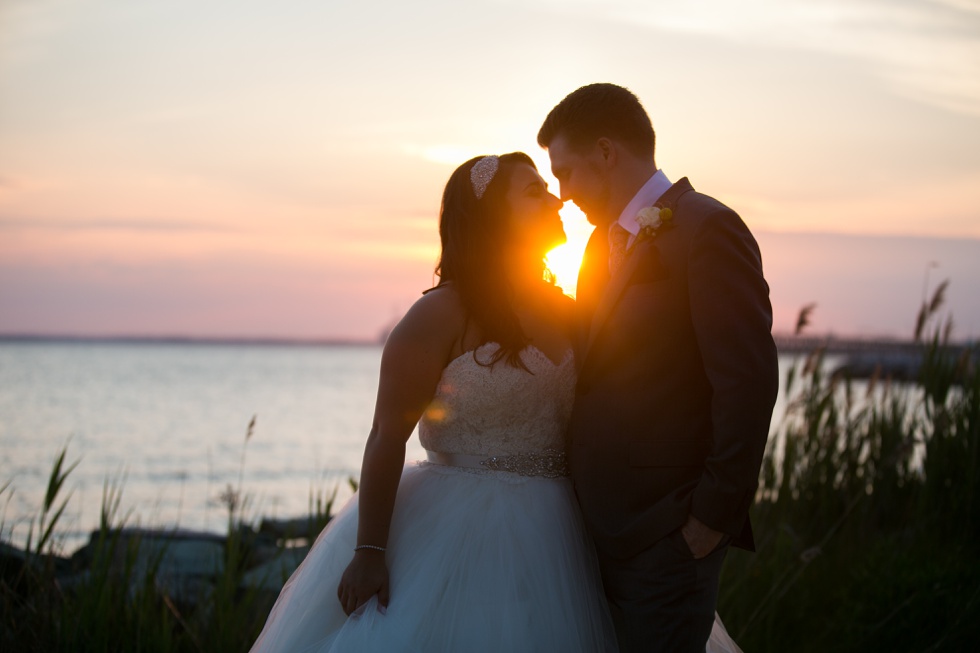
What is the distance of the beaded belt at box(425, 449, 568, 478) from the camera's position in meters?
3.12

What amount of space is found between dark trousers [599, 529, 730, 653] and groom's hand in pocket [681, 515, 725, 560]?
0.07 ft

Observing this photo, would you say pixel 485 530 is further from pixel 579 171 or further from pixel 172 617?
pixel 172 617

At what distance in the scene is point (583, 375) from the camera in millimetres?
3033

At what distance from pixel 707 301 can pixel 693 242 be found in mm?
202

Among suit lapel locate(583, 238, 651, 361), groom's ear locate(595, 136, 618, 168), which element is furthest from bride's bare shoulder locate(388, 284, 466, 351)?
groom's ear locate(595, 136, 618, 168)

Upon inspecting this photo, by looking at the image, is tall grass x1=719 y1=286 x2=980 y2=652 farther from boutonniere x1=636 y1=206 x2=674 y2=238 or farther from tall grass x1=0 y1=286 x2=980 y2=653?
boutonniere x1=636 y1=206 x2=674 y2=238

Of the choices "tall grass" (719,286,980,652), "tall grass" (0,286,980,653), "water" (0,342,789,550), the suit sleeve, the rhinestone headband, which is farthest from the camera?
"water" (0,342,789,550)

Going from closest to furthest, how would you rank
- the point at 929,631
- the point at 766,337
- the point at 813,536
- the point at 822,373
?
the point at 766,337 < the point at 929,631 < the point at 813,536 < the point at 822,373

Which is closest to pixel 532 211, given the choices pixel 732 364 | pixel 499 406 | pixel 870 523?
pixel 499 406

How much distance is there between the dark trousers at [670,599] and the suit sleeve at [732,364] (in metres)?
0.17

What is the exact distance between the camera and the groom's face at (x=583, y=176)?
3.27 metres

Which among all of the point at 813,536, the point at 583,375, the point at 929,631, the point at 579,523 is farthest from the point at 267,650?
the point at 813,536

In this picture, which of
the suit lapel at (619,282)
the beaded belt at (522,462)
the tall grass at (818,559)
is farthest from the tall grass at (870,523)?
the suit lapel at (619,282)

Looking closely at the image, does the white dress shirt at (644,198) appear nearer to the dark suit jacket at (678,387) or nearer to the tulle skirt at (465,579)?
the dark suit jacket at (678,387)
